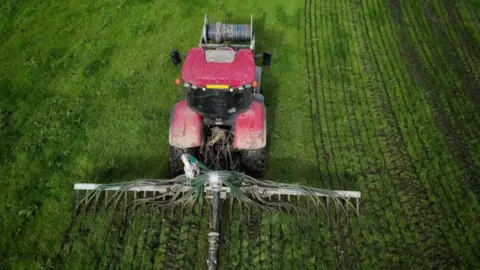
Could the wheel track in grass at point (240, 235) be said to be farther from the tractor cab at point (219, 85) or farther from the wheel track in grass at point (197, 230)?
the tractor cab at point (219, 85)

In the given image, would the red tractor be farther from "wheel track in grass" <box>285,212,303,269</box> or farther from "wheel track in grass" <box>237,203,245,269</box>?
"wheel track in grass" <box>285,212,303,269</box>

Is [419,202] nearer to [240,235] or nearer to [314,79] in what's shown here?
[240,235]

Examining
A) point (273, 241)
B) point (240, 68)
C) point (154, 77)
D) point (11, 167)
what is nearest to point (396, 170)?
point (273, 241)

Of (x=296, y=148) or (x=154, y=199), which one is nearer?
(x=154, y=199)

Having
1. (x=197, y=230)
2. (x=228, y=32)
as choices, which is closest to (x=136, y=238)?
(x=197, y=230)

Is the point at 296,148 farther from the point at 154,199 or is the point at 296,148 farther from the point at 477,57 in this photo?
the point at 477,57

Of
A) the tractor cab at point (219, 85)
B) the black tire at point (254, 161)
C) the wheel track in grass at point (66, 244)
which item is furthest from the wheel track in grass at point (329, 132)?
the wheel track in grass at point (66, 244)

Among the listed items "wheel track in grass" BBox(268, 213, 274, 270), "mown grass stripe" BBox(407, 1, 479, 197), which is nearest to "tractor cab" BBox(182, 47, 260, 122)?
"wheel track in grass" BBox(268, 213, 274, 270)
